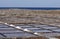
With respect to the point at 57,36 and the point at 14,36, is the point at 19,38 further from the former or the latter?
the point at 57,36

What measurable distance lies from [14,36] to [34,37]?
1.43ft

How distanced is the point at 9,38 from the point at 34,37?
54 centimetres

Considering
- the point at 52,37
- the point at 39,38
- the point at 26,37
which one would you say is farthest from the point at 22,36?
the point at 52,37

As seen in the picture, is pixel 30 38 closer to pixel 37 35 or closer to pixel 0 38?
pixel 37 35

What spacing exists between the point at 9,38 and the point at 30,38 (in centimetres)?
Answer: 45

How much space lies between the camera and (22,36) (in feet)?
14.6

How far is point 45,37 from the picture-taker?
14.4 ft

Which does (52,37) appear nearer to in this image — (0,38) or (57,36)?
(57,36)

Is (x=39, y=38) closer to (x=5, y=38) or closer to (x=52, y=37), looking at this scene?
(x=52, y=37)

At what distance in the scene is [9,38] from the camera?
4.34 m

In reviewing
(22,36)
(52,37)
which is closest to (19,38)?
(22,36)

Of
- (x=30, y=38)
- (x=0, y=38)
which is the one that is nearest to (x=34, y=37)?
(x=30, y=38)

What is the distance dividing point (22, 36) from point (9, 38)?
296 mm

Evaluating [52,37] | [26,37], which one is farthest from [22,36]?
[52,37]
